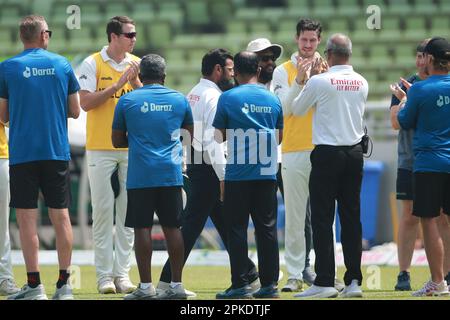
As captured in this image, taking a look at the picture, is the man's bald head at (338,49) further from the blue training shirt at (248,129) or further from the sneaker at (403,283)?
the sneaker at (403,283)

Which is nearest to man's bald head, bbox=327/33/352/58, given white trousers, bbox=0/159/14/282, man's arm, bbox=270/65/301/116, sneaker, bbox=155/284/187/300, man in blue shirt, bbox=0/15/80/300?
man's arm, bbox=270/65/301/116

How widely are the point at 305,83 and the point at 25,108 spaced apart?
Answer: 2.48 metres

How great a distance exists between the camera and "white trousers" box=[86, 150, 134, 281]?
426 inches

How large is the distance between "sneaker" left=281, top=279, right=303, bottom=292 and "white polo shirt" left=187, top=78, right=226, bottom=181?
133cm

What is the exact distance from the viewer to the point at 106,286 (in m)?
10.8

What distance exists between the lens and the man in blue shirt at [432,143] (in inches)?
386

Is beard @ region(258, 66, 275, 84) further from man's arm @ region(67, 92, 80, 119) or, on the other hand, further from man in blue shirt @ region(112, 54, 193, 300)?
man's arm @ region(67, 92, 80, 119)

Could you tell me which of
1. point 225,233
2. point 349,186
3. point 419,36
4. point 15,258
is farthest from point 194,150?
point 419,36

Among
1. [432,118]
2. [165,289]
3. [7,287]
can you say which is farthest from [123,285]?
[432,118]

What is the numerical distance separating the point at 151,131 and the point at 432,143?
7.81ft

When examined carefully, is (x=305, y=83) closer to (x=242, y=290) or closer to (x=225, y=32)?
(x=242, y=290)

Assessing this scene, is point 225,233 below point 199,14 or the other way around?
below

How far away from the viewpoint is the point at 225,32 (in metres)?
23.7

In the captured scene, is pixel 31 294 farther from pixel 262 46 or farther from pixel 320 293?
pixel 262 46
